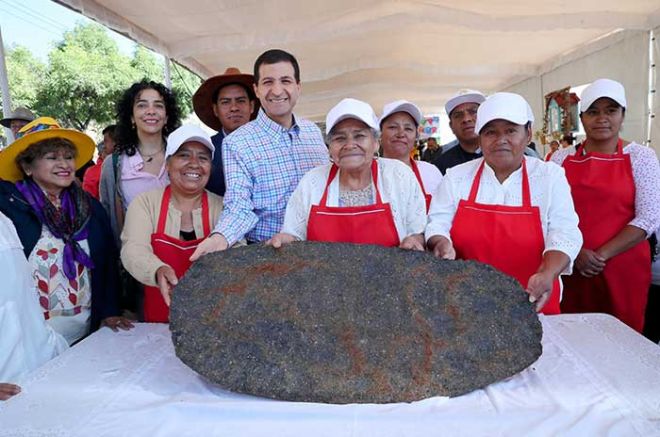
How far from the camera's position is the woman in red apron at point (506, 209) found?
71.1 inches

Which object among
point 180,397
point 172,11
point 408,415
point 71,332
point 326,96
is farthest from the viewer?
point 326,96

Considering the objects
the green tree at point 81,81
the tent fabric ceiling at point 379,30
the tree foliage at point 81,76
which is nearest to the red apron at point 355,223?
the tent fabric ceiling at point 379,30

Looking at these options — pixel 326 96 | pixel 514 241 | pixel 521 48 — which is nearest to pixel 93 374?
pixel 514 241

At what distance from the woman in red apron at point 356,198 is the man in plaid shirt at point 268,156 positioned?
8.3 inches

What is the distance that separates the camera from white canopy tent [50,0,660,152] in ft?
16.8

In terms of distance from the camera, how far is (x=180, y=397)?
139cm

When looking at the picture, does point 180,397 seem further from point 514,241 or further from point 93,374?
point 514,241

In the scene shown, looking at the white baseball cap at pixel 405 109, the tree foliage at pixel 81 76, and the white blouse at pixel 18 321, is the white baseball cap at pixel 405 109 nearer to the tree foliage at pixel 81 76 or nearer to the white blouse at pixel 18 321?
the white blouse at pixel 18 321

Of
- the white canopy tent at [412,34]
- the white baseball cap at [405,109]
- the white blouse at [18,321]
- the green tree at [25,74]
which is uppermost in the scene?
the green tree at [25,74]

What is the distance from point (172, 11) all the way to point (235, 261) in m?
4.01

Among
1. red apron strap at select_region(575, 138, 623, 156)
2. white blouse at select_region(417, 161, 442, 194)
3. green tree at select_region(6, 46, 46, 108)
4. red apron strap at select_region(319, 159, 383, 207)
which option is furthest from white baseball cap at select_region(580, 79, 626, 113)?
green tree at select_region(6, 46, 46, 108)

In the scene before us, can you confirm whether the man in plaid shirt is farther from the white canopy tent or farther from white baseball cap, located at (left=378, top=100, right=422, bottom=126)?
the white canopy tent

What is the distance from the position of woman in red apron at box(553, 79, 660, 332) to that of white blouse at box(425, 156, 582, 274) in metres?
0.61

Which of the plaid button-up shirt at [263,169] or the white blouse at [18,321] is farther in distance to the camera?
the plaid button-up shirt at [263,169]
